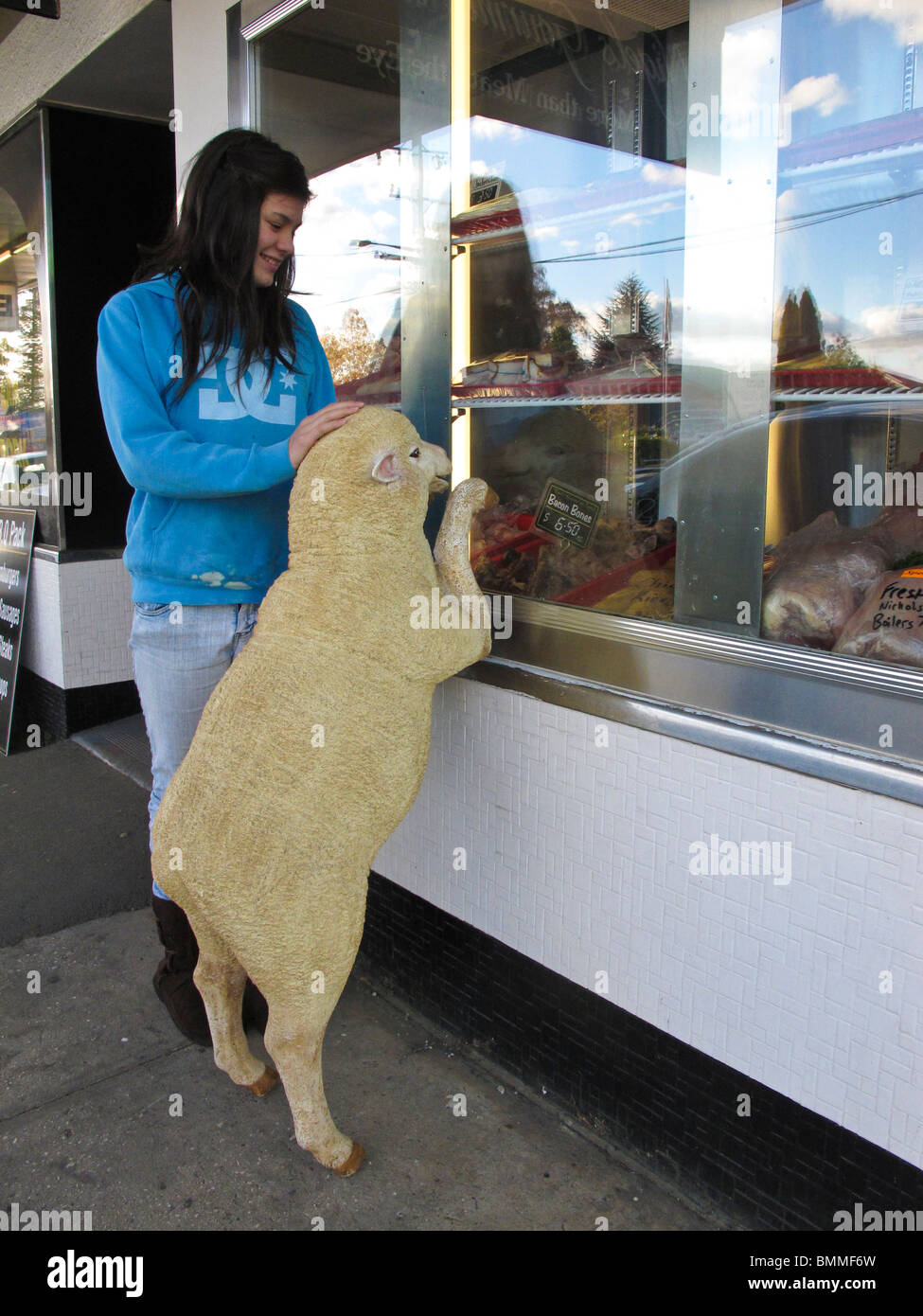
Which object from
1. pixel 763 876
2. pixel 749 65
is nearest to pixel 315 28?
pixel 749 65

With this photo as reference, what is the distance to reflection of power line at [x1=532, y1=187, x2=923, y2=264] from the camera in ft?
7.25

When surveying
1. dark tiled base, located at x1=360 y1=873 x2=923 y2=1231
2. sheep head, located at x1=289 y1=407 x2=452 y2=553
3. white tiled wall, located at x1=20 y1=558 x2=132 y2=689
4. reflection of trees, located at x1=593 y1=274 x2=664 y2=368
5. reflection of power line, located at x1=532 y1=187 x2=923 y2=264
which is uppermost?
reflection of power line, located at x1=532 y1=187 x2=923 y2=264

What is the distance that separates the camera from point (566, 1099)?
9.18 feet

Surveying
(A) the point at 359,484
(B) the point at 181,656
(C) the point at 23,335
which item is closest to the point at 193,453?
(A) the point at 359,484

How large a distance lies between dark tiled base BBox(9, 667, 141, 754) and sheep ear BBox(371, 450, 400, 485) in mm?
4155

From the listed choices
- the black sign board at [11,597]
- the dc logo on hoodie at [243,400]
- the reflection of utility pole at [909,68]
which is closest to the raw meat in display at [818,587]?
the reflection of utility pole at [909,68]

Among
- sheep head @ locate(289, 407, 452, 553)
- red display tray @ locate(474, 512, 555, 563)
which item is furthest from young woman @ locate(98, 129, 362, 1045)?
red display tray @ locate(474, 512, 555, 563)

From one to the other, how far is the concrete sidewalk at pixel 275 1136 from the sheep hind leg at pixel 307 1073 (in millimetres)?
112

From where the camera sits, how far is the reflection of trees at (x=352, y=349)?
3.53 m

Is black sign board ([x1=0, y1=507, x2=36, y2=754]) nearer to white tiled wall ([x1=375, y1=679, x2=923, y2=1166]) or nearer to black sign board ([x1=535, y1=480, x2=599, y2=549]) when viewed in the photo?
white tiled wall ([x1=375, y1=679, x2=923, y2=1166])

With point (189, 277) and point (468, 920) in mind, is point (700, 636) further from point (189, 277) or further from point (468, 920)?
point (189, 277)

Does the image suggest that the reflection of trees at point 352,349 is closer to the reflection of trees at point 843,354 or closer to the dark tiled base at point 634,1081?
the reflection of trees at point 843,354

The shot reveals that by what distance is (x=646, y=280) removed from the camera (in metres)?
3.04

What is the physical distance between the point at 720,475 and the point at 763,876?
0.88 metres
